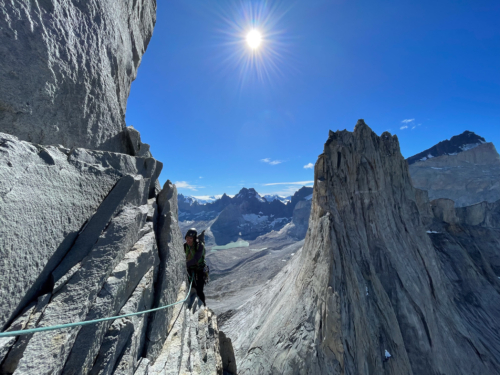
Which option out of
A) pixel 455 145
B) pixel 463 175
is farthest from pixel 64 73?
pixel 455 145

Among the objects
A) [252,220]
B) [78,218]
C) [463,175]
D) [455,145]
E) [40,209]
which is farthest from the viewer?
[252,220]

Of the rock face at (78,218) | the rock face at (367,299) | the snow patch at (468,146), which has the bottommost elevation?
the rock face at (367,299)

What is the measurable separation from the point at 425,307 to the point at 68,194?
79.6 ft

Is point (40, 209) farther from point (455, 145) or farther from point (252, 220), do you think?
point (252, 220)

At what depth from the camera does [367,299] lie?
1457 centimetres

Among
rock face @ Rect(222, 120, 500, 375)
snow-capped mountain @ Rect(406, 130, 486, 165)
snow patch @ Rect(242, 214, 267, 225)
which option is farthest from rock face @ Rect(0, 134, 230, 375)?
snow patch @ Rect(242, 214, 267, 225)

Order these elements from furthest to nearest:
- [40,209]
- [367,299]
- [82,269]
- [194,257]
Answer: [367,299]
[194,257]
[82,269]
[40,209]

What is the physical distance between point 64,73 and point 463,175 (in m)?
115

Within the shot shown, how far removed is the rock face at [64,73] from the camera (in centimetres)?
411

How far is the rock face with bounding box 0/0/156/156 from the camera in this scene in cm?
411

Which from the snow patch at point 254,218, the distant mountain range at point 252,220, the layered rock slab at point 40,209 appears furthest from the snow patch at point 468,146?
the snow patch at point 254,218

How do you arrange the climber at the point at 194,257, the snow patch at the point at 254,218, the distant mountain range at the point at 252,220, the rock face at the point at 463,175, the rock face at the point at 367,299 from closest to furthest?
the climber at the point at 194,257 < the rock face at the point at 367,299 < the rock face at the point at 463,175 < the distant mountain range at the point at 252,220 < the snow patch at the point at 254,218

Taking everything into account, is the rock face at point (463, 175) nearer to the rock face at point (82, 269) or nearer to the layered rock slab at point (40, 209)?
the rock face at point (82, 269)

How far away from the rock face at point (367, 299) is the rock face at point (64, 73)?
1457 centimetres
